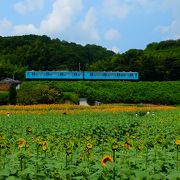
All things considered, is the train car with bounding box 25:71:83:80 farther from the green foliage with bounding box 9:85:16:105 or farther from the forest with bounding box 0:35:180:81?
the forest with bounding box 0:35:180:81

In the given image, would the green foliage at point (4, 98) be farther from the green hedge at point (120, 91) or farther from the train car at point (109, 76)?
the train car at point (109, 76)

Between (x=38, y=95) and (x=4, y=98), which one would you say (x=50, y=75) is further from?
(x=4, y=98)

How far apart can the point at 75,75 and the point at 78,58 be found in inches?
1430

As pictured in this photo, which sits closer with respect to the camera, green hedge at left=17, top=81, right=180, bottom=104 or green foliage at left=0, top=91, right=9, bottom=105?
green foliage at left=0, top=91, right=9, bottom=105

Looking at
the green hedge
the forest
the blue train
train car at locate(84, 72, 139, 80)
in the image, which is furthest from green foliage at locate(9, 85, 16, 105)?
the forest

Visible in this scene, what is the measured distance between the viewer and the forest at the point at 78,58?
63062mm

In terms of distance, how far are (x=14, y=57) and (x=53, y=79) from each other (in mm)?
38989

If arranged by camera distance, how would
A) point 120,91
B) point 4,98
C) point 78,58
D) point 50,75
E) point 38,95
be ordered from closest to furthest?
point 4,98 → point 38,95 → point 120,91 → point 50,75 → point 78,58

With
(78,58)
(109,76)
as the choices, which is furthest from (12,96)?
(78,58)

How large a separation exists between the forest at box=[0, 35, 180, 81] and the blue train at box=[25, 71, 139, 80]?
12.6 m

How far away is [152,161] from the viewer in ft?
16.1

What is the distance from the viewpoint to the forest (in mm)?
63062

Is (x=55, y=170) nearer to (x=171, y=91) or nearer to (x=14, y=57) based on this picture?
(x=171, y=91)

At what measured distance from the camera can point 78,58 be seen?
84.1 meters
